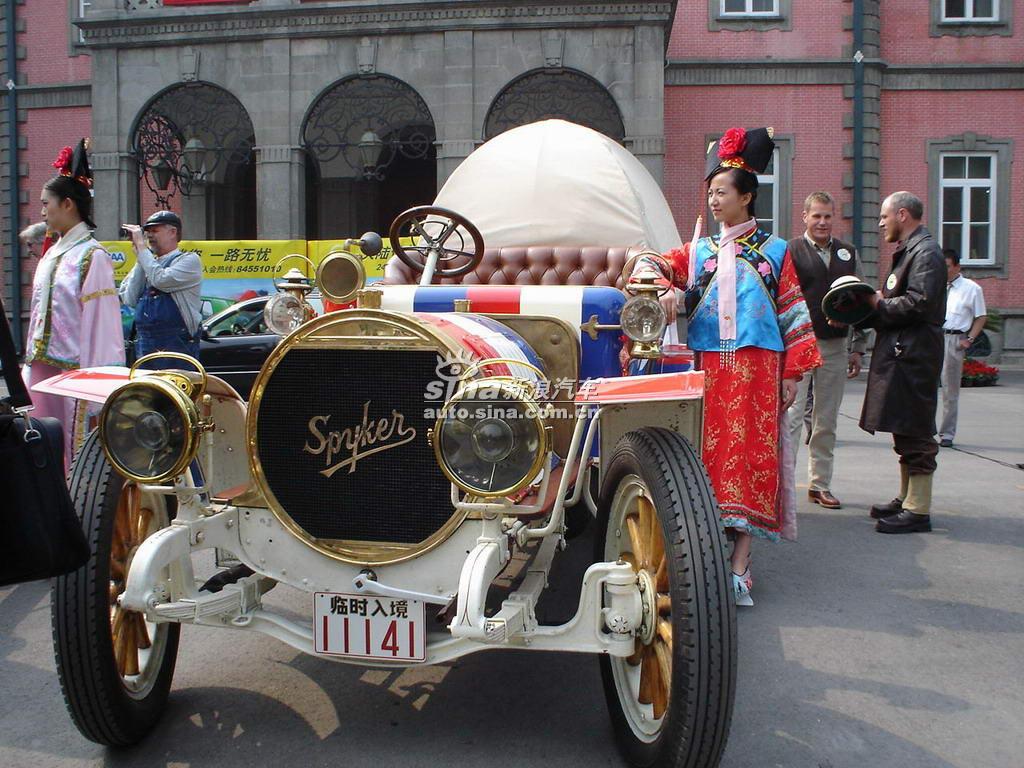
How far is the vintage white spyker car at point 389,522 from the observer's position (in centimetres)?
241

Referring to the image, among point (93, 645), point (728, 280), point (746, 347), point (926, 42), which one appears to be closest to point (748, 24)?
point (926, 42)

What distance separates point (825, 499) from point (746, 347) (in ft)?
8.12

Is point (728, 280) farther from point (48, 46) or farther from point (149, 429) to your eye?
point (48, 46)

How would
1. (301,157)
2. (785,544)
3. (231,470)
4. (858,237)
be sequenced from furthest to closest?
(858,237)
(301,157)
(785,544)
(231,470)

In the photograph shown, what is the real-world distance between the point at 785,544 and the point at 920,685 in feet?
6.48

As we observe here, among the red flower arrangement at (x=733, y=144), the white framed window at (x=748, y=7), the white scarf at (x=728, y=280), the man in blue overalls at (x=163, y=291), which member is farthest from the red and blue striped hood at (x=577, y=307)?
the white framed window at (x=748, y=7)

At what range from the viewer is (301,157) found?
16547 millimetres

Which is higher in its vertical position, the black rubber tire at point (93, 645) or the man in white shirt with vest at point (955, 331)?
the man in white shirt with vest at point (955, 331)

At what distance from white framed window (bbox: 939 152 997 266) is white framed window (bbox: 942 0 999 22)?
276 cm

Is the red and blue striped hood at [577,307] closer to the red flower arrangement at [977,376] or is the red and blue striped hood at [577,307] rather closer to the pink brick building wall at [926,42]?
the red flower arrangement at [977,376]

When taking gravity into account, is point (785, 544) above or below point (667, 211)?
below

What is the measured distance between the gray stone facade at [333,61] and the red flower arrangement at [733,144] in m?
11.4

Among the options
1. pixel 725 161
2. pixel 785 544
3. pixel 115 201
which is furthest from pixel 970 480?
pixel 115 201

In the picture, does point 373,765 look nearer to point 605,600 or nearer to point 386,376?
point 605,600
